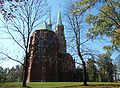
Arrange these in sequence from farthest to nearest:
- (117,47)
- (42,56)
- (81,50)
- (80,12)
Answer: (42,56), (81,50), (117,47), (80,12)

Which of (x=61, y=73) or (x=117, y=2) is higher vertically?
(x=117, y=2)

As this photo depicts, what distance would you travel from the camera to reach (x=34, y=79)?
235ft

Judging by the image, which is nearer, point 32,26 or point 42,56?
point 32,26

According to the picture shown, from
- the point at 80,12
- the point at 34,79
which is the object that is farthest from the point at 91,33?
the point at 34,79

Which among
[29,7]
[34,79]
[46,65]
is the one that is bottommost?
[34,79]

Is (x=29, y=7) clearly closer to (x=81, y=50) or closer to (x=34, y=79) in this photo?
(x=81, y=50)

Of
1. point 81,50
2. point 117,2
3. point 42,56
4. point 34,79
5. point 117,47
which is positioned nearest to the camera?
point 117,2

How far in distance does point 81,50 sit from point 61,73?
1922 inches

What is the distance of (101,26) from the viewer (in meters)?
26.6

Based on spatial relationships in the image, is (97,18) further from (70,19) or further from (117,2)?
(70,19)

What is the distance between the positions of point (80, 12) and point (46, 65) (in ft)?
200

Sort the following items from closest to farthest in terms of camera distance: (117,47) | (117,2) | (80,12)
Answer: (80,12) → (117,2) → (117,47)

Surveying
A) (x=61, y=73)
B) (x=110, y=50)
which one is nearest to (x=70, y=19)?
(x=110, y=50)

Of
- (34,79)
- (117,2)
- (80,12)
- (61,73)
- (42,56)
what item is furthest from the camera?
(61,73)
